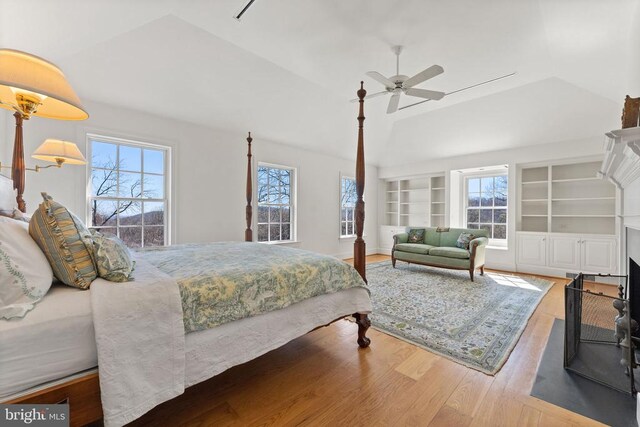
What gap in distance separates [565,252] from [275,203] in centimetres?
532

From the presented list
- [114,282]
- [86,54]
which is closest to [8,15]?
[86,54]

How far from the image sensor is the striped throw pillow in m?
1.19

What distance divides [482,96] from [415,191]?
2.84 metres

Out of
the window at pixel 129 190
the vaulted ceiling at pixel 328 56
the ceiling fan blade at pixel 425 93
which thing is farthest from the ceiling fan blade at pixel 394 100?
the window at pixel 129 190

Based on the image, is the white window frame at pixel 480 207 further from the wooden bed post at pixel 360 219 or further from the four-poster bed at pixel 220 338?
the four-poster bed at pixel 220 338

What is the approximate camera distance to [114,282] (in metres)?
1.25

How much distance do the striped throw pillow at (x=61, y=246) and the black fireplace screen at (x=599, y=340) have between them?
9.89 ft

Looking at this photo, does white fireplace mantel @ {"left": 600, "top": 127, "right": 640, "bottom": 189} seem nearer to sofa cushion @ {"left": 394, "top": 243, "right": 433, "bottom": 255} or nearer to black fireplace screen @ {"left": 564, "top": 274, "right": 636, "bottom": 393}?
black fireplace screen @ {"left": 564, "top": 274, "right": 636, "bottom": 393}

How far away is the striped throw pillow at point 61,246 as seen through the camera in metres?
1.19

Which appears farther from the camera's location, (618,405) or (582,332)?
(582,332)

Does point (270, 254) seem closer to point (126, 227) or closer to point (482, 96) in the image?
point (126, 227)

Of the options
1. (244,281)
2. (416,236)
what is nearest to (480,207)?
(416,236)

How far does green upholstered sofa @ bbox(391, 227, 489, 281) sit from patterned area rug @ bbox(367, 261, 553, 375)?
24 centimetres

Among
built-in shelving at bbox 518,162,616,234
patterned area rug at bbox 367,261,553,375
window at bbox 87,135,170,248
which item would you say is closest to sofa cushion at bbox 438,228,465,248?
patterned area rug at bbox 367,261,553,375
